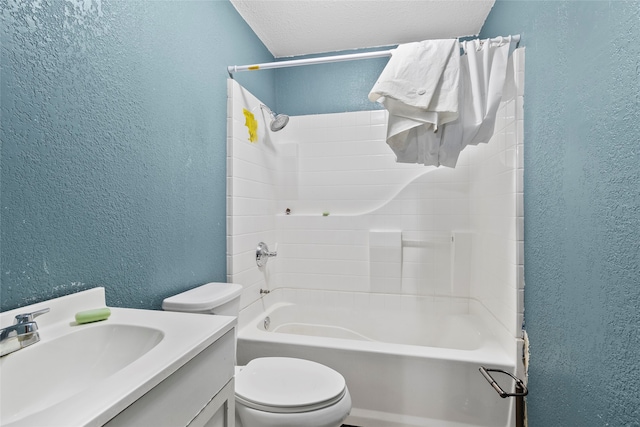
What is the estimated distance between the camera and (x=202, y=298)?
1.33m

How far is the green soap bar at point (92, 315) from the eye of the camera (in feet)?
2.82

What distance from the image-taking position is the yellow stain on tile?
204 cm

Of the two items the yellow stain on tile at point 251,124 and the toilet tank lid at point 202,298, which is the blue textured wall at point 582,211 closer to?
the toilet tank lid at point 202,298

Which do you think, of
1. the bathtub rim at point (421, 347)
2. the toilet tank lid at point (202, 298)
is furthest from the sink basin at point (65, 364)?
the bathtub rim at point (421, 347)

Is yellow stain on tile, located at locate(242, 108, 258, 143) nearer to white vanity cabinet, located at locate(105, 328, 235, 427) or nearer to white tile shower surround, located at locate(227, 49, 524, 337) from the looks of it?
white tile shower surround, located at locate(227, 49, 524, 337)

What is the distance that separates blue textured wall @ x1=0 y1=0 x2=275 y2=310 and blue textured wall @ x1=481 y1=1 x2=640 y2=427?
150cm

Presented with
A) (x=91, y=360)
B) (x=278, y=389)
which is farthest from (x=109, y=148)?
(x=278, y=389)

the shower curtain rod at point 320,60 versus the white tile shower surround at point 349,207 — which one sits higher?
the shower curtain rod at point 320,60

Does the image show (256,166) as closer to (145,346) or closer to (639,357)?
(145,346)

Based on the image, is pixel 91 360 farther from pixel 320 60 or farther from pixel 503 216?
pixel 503 216

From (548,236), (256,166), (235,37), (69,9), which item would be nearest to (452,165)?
(548,236)

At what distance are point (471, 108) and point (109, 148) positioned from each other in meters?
1.57

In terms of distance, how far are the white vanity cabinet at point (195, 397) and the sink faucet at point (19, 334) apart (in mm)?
372

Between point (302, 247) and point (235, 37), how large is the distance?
1.56m
